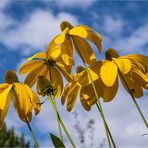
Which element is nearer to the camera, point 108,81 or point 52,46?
point 108,81

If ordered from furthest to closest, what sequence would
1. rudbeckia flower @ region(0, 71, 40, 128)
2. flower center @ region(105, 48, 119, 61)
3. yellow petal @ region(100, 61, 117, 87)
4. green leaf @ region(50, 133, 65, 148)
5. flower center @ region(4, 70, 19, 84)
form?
flower center @ region(4, 70, 19, 84)
flower center @ region(105, 48, 119, 61)
rudbeckia flower @ region(0, 71, 40, 128)
yellow petal @ region(100, 61, 117, 87)
green leaf @ region(50, 133, 65, 148)

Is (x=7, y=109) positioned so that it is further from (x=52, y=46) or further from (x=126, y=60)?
(x=126, y=60)

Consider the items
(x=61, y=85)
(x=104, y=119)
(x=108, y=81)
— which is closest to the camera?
(x=104, y=119)

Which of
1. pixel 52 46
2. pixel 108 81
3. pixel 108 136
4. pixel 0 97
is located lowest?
pixel 108 136

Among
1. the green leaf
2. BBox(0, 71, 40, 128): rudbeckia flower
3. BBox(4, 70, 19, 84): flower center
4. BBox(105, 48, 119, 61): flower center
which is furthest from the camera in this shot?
BBox(4, 70, 19, 84): flower center

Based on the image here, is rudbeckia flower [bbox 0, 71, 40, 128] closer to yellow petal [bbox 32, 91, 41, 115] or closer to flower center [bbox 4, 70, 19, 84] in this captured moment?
yellow petal [bbox 32, 91, 41, 115]

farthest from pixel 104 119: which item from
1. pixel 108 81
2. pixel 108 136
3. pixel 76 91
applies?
pixel 76 91

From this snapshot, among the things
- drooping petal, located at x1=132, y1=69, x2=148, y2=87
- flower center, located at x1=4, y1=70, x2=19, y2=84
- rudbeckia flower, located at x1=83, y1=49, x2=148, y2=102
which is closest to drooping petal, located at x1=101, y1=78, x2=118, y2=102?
rudbeckia flower, located at x1=83, y1=49, x2=148, y2=102

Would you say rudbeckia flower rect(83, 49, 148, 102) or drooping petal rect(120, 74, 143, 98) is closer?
rudbeckia flower rect(83, 49, 148, 102)

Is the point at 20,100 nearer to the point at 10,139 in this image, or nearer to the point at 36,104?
the point at 36,104
